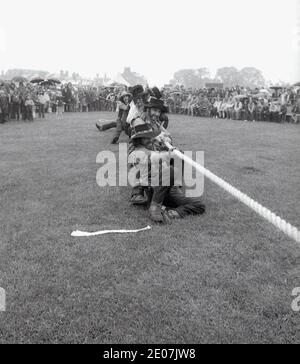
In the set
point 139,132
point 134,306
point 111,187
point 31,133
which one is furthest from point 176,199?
point 31,133

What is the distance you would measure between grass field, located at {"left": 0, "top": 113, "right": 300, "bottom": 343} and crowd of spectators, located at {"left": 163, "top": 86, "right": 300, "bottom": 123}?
1600 centimetres

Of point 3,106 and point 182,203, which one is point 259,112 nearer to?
point 3,106

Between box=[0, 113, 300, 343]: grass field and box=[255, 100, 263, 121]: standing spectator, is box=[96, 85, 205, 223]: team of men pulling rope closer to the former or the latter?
box=[0, 113, 300, 343]: grass field

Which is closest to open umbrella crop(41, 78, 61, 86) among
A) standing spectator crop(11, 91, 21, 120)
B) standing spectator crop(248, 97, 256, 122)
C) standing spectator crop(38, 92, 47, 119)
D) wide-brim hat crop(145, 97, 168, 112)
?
standing spectator crop(38, 92, 47, 119)

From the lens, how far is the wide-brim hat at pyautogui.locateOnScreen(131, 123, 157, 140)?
646cm

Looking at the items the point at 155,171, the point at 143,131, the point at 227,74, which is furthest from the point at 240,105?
the point at 227,74

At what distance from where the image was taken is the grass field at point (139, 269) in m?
3.28

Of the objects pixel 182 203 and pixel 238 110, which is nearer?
pixel 182 203

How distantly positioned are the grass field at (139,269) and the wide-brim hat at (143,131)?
3.36ft

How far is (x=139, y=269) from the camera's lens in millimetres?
4242

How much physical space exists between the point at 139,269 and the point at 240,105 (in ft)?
71.2

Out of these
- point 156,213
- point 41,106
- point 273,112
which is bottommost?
point 156,213
